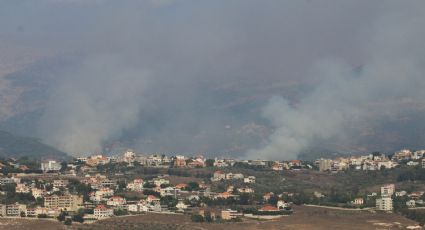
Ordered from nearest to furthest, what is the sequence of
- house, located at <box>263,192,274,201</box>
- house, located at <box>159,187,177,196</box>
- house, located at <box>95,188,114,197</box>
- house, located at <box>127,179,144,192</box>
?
house, located at <box>95,188,114,197</box>, house, located at <box>263,192,274,201</box>, house, located at <box>159,187,177,196</box>, house, located at <box>127,179,144,192</box>

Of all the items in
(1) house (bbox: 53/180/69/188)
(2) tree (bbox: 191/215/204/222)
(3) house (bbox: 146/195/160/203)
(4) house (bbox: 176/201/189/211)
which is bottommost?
(2) tree (bbox: 191/215/204/222)

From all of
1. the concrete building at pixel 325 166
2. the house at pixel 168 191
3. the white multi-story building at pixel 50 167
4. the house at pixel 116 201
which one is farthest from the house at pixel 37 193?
the concrete building at pixel 325 166

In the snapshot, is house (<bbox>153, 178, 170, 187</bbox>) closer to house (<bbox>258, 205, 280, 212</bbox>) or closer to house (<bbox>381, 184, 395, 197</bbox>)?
house (<bbox>258, 205, 280, 212</bbox>)

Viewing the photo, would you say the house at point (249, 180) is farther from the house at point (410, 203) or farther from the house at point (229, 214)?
the house at point (229, 214)

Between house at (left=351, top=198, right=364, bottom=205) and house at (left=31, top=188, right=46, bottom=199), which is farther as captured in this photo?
house at (left=351, top=198, right=364, bottom=205)

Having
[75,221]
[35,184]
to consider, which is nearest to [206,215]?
[75,221]

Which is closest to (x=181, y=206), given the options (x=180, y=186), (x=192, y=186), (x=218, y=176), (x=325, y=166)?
(x=192, y=186)

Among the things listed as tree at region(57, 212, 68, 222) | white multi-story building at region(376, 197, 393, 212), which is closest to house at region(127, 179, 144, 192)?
tree at region(57, 212, 68, 222)

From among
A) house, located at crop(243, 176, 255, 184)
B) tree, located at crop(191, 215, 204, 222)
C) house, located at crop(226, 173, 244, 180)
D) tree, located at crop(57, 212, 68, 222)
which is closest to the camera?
tree, located at crop(57, 212, 68, 222)
